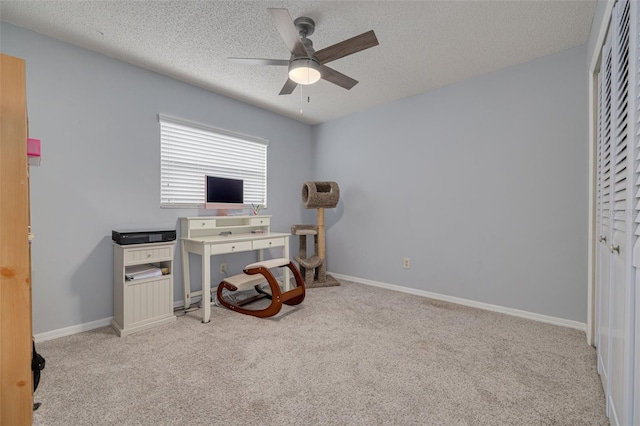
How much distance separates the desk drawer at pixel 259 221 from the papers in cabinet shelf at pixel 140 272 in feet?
3.87

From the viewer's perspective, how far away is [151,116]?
2.85 meters

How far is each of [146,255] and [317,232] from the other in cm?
209

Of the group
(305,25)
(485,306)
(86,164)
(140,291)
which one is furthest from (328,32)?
(485,306)

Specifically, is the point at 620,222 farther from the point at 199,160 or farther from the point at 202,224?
the point at 199,160

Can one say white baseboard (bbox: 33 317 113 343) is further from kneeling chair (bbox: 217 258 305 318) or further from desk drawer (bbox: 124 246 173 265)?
kneeling chair (bbox: 217 258 305 318)

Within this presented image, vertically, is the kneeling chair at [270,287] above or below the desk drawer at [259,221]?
below

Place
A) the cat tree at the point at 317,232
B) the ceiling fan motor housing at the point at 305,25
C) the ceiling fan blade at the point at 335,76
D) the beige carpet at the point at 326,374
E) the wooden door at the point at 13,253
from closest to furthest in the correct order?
the wooden door at the point at 13,253
the beige carpet at the point at 326,374
the ceiling fan motor housing at the point at 305,25
the ceiling fan blade at the point at 335,76
the cat tree at the point at 317,232

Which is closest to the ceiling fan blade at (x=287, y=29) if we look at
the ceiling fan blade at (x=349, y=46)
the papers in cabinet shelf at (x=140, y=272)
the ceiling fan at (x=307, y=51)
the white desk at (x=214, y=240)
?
the ceiling fan at (x=307, y=51)

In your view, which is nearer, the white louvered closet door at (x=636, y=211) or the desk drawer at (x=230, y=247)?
the white louvered closet door at (x=636, y=211)

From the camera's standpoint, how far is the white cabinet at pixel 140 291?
92.2 inches

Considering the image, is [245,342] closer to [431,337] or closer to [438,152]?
[431,337]

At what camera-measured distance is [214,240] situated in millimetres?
2754

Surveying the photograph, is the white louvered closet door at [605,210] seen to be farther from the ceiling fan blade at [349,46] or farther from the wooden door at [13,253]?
the wooden door at [13,253]

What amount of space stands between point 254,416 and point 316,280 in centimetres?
250
